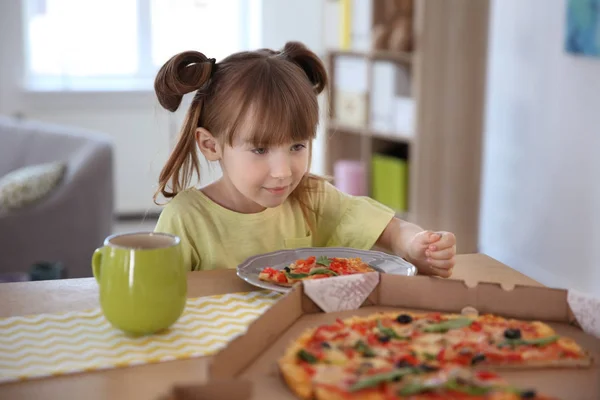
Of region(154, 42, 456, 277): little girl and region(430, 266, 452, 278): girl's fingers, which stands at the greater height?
region(154, 42, 456, 277): little girl

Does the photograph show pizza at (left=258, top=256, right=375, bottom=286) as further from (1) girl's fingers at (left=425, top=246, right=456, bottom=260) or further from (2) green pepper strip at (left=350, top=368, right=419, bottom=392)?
(2) green pepper strip at (left=350, top=368, right=419, bottom=392)

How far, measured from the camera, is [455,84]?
361 centimetres

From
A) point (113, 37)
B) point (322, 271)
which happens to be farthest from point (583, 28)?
point (113, 37)

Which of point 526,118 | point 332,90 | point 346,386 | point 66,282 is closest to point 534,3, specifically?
point 526,118

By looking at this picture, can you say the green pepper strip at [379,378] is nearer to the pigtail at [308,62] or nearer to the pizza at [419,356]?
the pizza at [419,356]

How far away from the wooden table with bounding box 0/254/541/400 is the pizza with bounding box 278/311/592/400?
0.10m

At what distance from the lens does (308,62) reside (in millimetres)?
1534

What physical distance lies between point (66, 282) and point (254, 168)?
39 centimetres

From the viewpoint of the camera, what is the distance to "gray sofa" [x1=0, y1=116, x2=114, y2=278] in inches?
129

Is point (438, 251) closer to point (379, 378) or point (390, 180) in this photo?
point (379, 378)

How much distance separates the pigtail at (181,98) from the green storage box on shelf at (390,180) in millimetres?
2392

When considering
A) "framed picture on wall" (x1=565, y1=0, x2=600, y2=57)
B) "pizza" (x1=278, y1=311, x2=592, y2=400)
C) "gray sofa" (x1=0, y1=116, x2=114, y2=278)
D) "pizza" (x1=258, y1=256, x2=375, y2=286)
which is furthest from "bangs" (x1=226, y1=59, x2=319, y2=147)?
"framed picture on wall" (x1=565, y1=0, x2=600, y2=57)

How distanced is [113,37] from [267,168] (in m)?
3.97

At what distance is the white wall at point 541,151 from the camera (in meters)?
3.41
